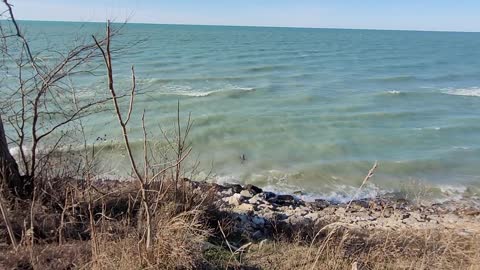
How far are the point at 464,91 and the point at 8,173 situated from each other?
28342 millimetres

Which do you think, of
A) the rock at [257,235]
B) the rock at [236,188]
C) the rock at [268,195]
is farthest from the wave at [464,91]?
the rock at [257,235]

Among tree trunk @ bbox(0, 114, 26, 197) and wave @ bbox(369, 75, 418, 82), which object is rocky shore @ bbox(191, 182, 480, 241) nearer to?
tree trunk @ bbox(0, 114, 26, 197)

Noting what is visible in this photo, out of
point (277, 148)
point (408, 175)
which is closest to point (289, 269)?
point (408, 175)

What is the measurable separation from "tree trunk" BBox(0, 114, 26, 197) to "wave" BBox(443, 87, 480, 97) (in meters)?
26.3

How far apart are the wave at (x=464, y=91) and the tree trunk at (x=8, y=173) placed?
86.4ft

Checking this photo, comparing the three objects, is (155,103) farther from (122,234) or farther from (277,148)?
(122,234)

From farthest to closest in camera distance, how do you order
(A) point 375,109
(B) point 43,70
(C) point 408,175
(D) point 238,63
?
(D) point 238,63 → (A) point 375,109 → (C) point 408,175 → (B) point 43,70

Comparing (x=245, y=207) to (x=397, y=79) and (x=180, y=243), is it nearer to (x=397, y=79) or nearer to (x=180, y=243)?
(x=180, y=243)

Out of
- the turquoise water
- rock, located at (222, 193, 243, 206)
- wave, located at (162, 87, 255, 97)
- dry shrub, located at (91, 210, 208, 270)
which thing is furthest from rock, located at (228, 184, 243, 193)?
wave, located at (162, 87, 255, 97)

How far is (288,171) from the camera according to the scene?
12.8m

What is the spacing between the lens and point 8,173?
5625 millimetres

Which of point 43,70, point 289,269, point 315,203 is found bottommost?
point 315,203

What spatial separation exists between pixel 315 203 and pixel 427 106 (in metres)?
14.6

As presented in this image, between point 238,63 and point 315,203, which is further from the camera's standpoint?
point 238,63
